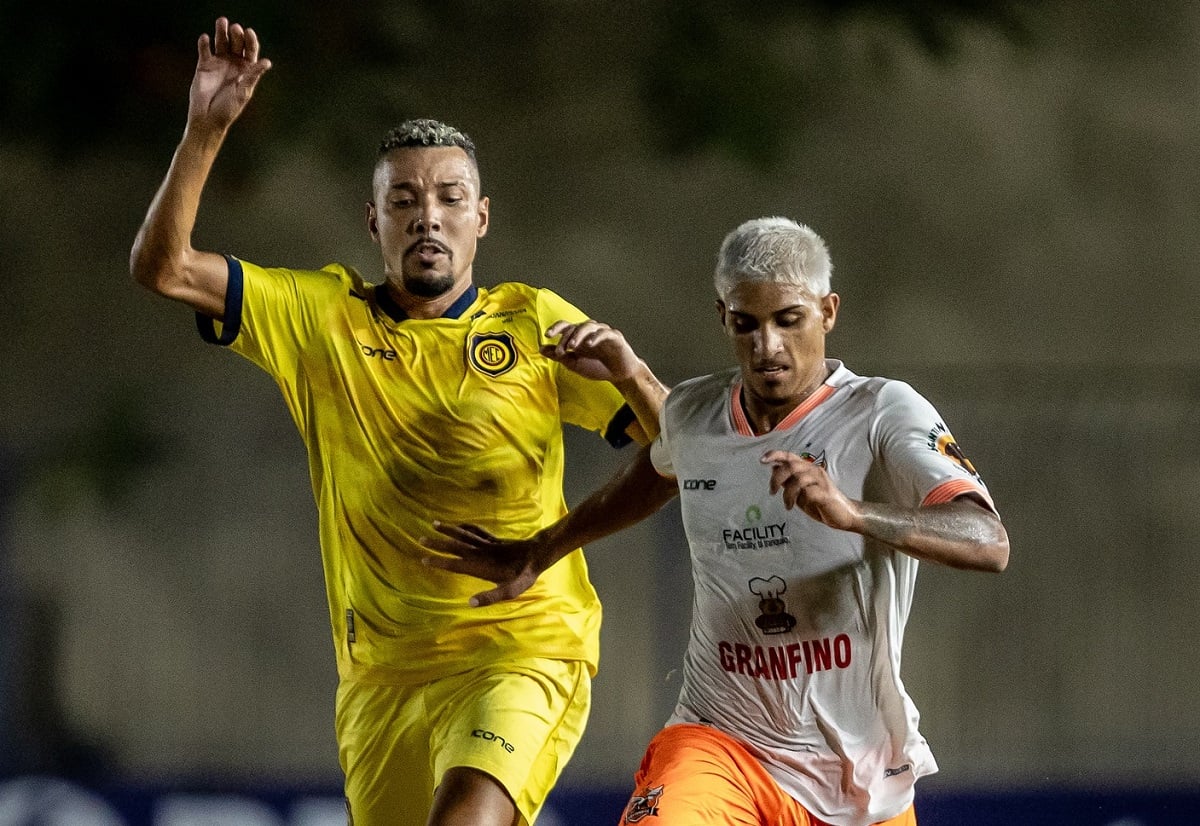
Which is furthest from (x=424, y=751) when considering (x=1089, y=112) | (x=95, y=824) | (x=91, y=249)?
(x=1089, y=112)

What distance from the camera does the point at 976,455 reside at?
598 cm

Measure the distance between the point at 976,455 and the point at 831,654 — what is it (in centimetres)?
294

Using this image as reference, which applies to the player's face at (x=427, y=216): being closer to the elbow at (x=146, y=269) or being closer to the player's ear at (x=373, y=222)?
the player's ear at (x=373, y=222)

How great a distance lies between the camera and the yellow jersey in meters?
3.83

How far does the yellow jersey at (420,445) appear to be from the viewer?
3.83m

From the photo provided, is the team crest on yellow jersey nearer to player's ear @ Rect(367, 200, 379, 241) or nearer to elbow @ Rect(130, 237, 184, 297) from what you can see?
player's ear @ Rect(367, 200, 379, 241)

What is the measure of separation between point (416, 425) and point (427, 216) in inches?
20.0

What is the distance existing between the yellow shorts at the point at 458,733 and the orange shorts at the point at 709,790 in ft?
1.29

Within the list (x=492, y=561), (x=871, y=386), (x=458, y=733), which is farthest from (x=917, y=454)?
(x=458, y=733)

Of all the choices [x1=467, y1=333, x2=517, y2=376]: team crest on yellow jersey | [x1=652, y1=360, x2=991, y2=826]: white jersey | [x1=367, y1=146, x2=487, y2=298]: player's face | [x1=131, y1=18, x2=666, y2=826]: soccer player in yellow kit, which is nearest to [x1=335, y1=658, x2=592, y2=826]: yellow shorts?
[x1=131, y1=18, x2=666, y2=826]: soccer player in yellow kit

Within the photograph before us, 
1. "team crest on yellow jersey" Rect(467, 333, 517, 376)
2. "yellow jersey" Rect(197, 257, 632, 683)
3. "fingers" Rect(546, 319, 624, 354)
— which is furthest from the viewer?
"team crest on yellow jersey" Rect(467, 333, 517, 376)

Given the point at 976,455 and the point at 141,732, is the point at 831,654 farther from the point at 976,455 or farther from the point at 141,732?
the point at 141,732

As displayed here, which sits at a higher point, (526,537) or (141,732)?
(526,537)

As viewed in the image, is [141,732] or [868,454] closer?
[868,454]
